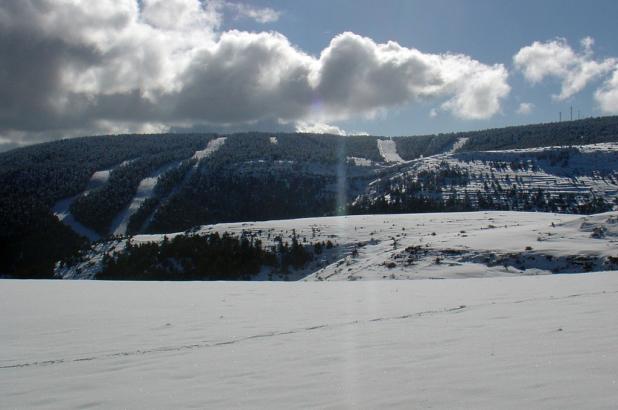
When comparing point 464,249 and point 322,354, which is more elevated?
point 322,354

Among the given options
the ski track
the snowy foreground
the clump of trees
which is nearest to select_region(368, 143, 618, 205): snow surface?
the clump of trees

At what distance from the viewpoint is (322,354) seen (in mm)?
8516

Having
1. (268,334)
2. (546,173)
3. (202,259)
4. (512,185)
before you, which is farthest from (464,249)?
(546,173)

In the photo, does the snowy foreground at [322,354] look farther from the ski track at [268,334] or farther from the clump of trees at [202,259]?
the clump of trees at [202,259]

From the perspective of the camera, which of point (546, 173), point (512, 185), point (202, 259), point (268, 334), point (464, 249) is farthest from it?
point (546, 173)

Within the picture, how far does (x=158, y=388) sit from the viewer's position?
696 centimetres

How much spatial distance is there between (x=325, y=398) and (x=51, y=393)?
3.85 metres

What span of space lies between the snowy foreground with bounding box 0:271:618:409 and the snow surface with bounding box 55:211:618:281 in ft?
57.8

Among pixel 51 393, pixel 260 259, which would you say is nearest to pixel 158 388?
pixel 51 393

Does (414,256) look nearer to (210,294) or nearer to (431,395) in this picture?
(210,294)

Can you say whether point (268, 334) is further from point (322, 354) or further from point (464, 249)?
point (464, 249)

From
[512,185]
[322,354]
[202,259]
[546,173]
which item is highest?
[546,173]

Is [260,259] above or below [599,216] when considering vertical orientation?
below

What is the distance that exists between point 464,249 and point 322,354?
30.3 metres
